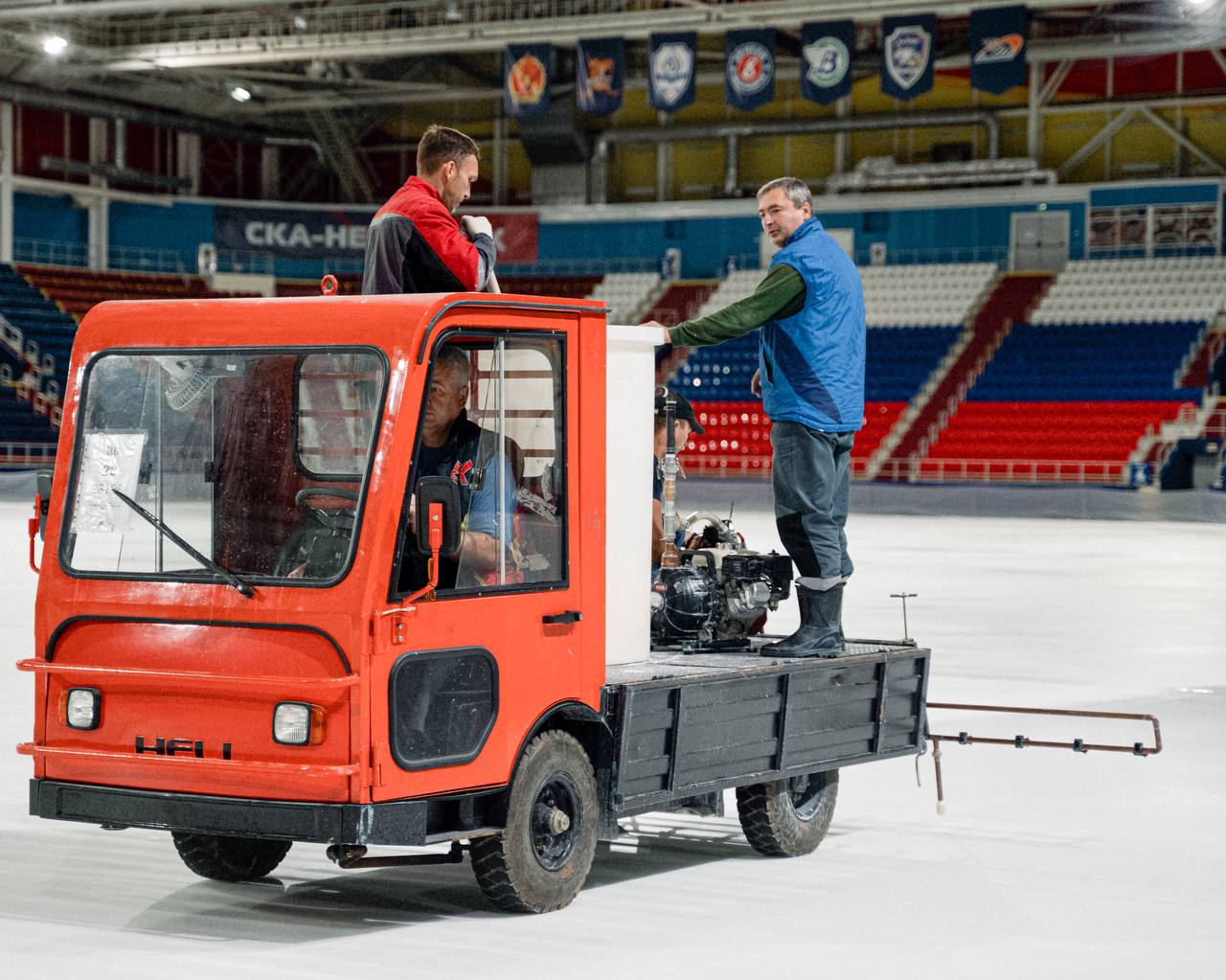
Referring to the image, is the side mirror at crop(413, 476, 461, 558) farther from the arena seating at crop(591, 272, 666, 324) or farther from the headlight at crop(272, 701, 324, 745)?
the arena seating at crop(591, 272, 666, 324)

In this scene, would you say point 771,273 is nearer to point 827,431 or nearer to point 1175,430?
point 827,431

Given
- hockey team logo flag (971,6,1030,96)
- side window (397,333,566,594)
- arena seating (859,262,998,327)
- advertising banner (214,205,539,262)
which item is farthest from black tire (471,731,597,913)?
advertising banner (214,205,539,262)

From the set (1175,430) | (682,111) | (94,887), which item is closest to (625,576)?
(94,887)

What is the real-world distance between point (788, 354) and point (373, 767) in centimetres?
224

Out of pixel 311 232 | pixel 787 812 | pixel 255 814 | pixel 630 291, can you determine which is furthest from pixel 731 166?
pixel 255 814

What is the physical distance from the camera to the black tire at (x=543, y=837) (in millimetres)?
5207

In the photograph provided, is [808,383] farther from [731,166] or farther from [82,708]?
[731,166]

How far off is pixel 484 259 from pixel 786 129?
36660 millimetres

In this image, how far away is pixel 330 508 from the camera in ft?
16.6

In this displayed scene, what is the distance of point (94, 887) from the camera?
568 centimetres

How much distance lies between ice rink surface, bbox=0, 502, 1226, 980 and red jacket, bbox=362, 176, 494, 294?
177 centimetres

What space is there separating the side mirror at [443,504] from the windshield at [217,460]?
0.92 ft

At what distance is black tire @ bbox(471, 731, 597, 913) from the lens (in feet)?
17.1

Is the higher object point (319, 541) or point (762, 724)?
point (319, 541)
